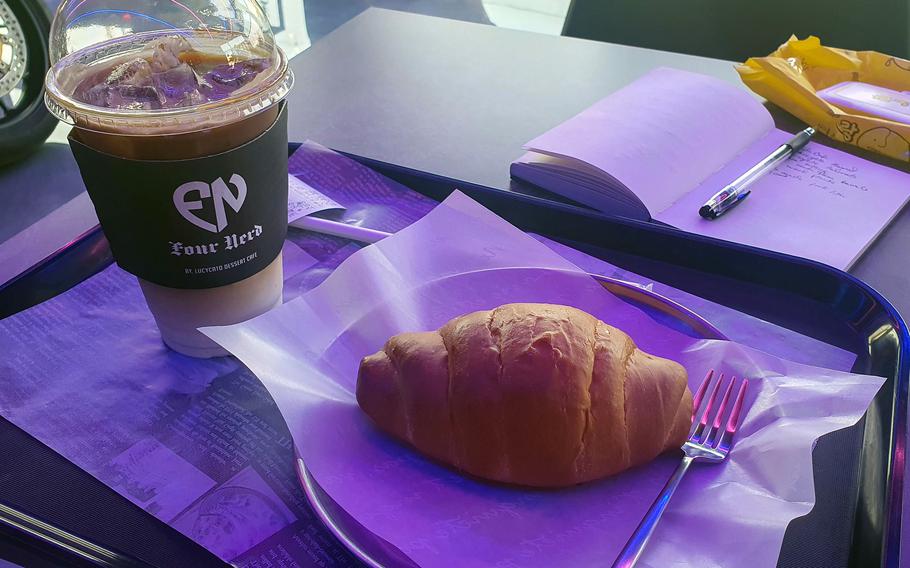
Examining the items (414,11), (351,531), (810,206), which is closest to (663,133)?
(810,206)

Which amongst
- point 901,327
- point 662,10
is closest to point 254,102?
point 901,327

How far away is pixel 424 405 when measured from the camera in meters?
0.53

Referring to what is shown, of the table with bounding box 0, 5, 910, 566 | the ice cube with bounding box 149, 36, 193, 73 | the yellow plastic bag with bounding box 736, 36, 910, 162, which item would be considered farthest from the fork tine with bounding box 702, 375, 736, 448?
the yellow plastic bag with bounding box 736, 36, 910, 162

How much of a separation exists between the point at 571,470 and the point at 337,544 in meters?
0.17

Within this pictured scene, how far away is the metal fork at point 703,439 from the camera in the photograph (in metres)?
0.47

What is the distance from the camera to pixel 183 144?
54cm

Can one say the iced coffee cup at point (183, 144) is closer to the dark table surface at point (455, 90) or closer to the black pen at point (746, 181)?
the dark table surface at point (455, 90)

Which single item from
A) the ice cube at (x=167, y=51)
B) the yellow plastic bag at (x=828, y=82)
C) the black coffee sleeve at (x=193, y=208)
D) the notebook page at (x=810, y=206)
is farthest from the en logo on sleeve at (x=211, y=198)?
the yellow plastic bag at (x=828, y=82)

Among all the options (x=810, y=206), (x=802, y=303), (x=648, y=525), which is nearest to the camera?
(x=648, y=525)

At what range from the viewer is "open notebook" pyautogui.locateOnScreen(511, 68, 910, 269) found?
862 millimetres

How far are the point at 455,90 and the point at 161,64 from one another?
26.4 inches

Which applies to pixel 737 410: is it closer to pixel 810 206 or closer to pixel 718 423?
pixel 718 423

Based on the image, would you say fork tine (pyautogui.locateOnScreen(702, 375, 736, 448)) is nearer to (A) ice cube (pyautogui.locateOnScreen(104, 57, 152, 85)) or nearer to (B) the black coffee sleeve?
(B) the black coffee sleeve

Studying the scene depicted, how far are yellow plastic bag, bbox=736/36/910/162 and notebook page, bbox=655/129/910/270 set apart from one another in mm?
40
